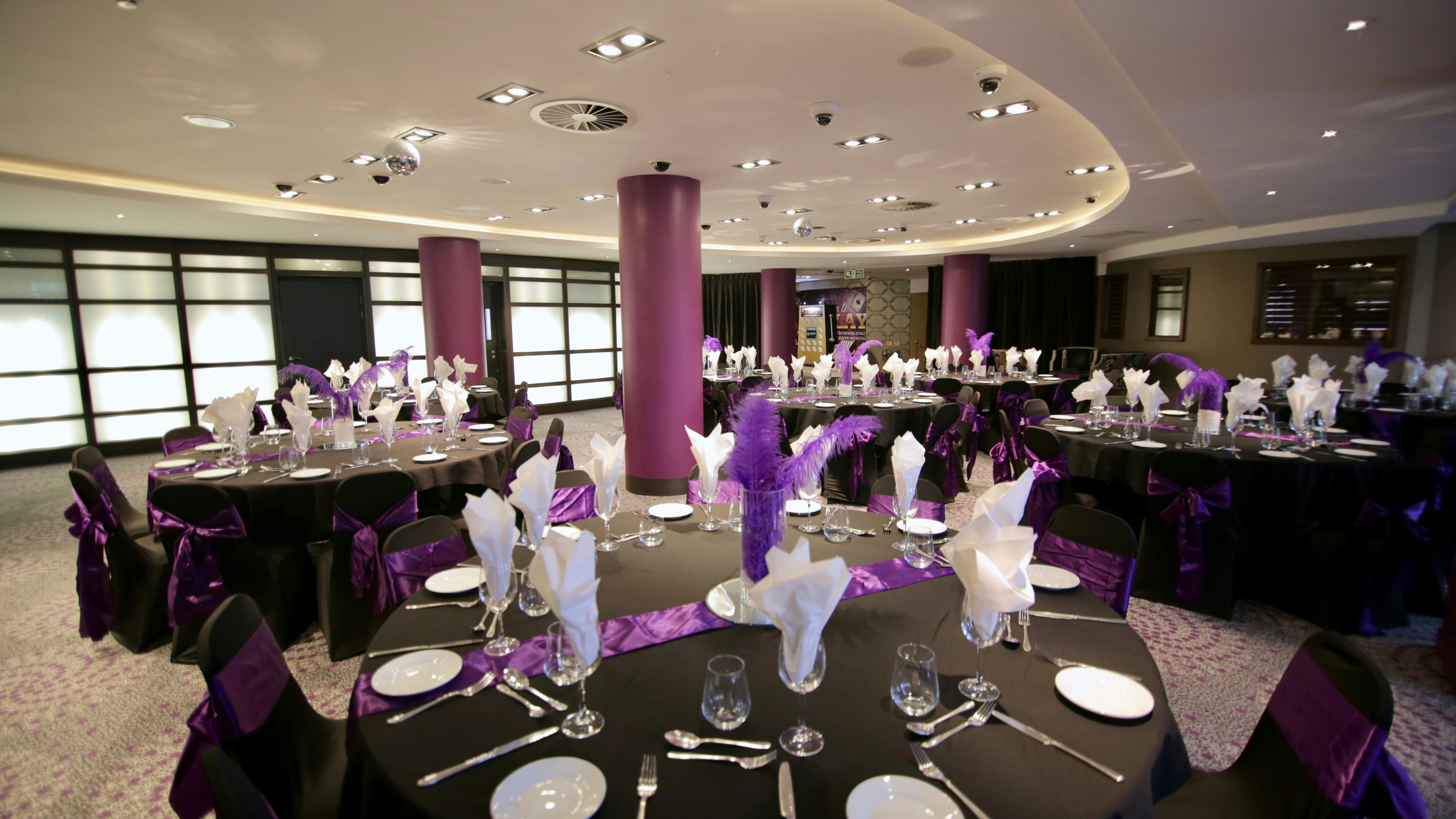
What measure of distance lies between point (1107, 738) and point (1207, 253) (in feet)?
41.7

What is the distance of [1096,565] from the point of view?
85.4 inches

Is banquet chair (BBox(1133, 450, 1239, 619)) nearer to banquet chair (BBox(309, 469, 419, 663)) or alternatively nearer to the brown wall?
banquet chair (BBox(309, 469, 419, 663))

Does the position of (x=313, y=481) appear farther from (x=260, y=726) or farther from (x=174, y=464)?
(x=260, y=726)

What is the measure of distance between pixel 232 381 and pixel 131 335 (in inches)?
48.2

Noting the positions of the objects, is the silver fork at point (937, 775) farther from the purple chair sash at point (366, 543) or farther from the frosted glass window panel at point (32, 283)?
the frosted glass window panel at point (32, 283)

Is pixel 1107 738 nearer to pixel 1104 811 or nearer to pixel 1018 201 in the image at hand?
pixel 1104 811

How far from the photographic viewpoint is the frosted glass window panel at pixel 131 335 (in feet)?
26.9

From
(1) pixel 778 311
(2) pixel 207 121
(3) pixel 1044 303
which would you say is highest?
(2) pixel 207 121

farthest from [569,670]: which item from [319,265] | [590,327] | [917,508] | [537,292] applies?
[590,327]

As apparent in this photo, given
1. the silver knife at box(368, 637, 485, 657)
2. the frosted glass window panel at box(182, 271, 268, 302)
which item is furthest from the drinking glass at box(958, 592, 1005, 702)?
the frosted glass window panel at box(182, 271, 268, 302)

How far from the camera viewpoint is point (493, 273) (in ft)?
36.8

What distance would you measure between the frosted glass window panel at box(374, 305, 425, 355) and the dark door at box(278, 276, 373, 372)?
238mm

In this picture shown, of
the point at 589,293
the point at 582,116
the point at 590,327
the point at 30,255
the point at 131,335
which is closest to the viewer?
the point at 582,116

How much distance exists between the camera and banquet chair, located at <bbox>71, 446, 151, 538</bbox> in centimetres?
342
